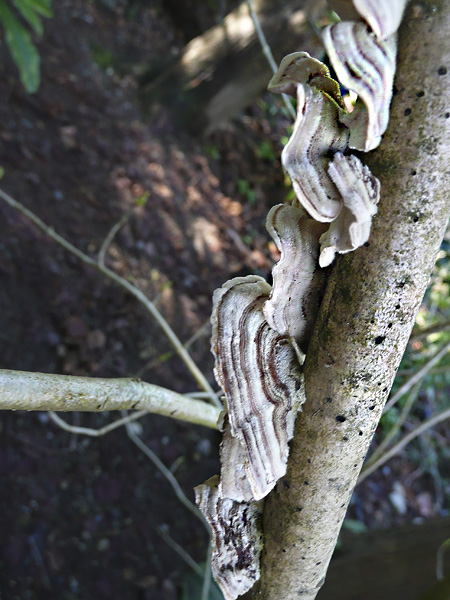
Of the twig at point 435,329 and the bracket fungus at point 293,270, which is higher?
the bracket fungus at point 293,270

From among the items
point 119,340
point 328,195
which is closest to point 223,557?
point 328,195

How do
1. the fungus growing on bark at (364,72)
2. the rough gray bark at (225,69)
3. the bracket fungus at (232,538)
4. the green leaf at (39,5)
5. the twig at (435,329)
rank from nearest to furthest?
the fungus growing on bark at (364,72), the bracket fungus at (232,538), the twig at (435,329), the green leaf at (39,5), the rough gray bark at (225,69)

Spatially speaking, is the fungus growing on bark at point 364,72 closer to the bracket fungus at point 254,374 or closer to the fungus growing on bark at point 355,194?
the fungus growing on bark at point 355,194

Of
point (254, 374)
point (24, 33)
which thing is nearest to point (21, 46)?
point (24, 33)

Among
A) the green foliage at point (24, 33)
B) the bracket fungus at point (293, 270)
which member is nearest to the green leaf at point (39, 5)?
the green foliage at point (24, 33)

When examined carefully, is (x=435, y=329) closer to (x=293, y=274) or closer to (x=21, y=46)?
(x=293, y=274)

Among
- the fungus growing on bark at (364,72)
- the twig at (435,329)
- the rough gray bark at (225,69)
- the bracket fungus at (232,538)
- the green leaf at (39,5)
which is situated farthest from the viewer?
the rough gray bark at (225,69)

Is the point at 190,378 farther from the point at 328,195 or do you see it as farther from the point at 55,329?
the point at 328,195
